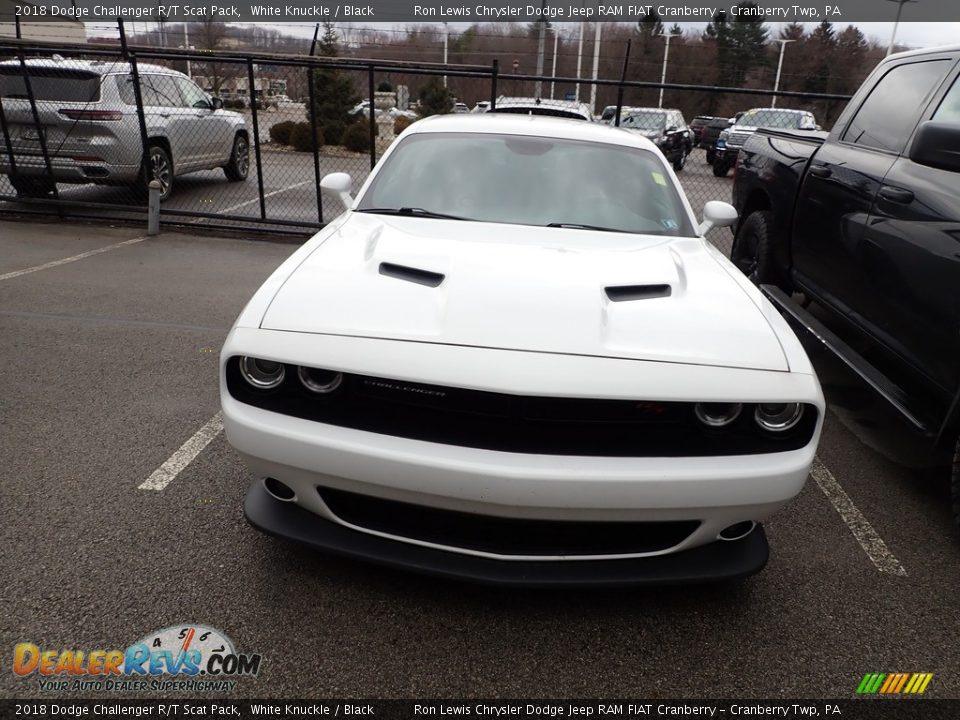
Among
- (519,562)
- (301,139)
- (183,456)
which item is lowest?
(301,139)

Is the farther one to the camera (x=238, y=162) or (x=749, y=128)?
(x=749, y=128)

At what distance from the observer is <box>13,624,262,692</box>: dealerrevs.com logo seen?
1.99 metres

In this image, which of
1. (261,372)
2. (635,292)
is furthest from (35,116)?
(635,292)

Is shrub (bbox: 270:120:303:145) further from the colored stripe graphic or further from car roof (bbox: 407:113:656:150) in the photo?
the colored stripe graphic

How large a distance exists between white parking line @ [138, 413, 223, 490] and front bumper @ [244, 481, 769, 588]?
985 mm

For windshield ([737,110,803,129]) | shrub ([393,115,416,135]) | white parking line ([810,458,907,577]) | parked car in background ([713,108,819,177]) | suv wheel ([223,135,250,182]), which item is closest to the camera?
white parking line ([810,458,907,577])

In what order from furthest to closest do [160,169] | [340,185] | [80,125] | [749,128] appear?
[749,128], [160,169], [80,125], [340,185]

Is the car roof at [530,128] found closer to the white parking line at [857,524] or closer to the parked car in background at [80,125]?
the white parking line at [857,524]

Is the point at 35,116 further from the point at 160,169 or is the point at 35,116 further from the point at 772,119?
the point at 772,119

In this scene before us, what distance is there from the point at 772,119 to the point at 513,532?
19162 mm

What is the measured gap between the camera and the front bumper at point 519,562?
6.77 ft

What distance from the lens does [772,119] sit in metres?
18.2

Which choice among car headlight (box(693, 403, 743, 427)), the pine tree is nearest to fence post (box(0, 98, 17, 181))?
the pine tree

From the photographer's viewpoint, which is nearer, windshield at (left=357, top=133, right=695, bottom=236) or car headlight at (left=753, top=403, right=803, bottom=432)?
car headlight at (left=753, top=403, right=803, bottom=432)
